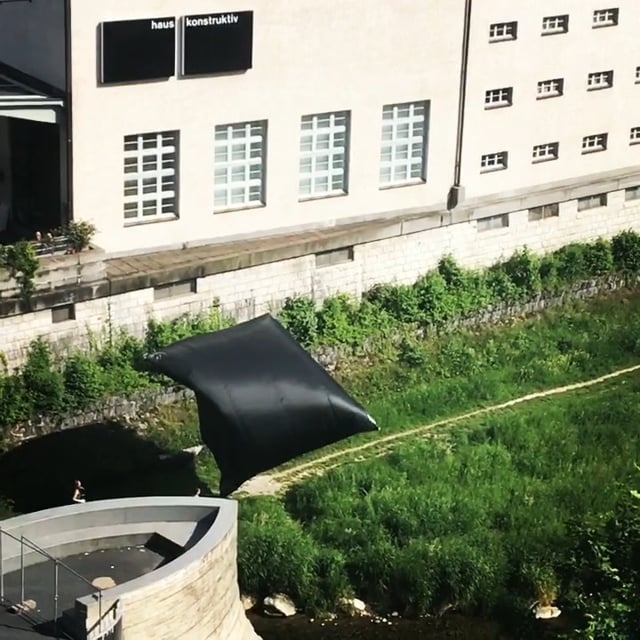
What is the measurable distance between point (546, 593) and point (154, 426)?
925 centimetres

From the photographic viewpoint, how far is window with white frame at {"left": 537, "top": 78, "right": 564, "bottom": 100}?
49344mm

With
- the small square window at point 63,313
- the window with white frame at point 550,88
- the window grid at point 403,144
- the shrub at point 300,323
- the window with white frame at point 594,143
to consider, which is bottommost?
the shrub at point 300,323

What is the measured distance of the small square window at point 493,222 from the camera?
1909 inches

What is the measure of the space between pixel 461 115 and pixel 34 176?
35.5ft

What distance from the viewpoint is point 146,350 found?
42.0 m

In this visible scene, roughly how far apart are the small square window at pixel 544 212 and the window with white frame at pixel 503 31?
4.40m

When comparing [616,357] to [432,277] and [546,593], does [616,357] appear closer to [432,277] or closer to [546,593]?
[432,277]

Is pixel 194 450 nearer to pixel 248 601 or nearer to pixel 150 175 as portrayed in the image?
pixel 248 601

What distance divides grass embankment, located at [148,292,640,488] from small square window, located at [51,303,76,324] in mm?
2805

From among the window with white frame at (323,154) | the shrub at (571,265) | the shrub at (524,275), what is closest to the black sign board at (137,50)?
the window with white frame at (323,154)

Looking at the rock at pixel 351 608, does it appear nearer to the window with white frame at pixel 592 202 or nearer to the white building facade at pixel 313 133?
the white building facade at pixel 313 133

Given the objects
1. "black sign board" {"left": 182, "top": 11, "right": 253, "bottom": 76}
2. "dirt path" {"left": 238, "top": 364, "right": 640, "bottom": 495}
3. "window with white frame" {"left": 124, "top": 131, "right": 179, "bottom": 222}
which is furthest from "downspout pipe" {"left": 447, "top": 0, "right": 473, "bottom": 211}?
"window with white frame" {"left": 124, "top": 131, "right": 179, "bottom": 222}

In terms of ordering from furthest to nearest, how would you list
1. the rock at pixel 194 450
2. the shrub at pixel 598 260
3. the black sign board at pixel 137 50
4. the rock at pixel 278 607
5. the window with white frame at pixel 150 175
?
the shrub at pixel 598 260
the window with white frame at pixel 150 175
the black sign board at pixel 137 50
the rock at pixel 194 450
the rock at pixel 278 607

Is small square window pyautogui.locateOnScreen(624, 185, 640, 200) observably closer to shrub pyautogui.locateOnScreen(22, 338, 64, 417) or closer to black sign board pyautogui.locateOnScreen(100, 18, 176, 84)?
black sign board pyautogui.locateOnScreen(100, 18, 176, 84)
